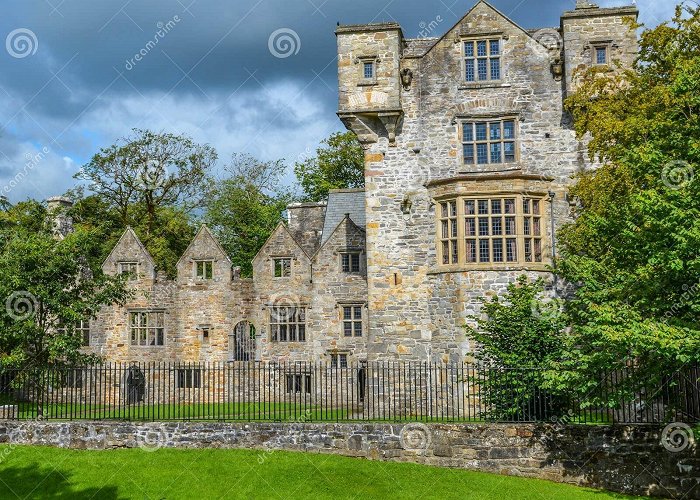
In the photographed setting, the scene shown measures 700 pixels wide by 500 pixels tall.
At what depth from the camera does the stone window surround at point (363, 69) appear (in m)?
25.0

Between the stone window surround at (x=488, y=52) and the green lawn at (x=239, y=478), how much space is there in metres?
13.8

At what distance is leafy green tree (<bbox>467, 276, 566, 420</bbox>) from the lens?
56.7ft

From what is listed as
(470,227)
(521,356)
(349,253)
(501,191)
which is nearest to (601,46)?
(501,191)

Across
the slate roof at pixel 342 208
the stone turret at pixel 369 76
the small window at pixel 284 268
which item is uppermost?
the stone turret at pixel 369 76

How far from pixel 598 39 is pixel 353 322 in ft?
52.0

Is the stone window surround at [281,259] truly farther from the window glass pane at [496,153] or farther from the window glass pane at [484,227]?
the window glass pane at [496,153]

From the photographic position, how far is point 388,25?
25031 mm

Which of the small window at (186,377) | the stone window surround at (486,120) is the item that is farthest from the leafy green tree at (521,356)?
the small window at (186,377)

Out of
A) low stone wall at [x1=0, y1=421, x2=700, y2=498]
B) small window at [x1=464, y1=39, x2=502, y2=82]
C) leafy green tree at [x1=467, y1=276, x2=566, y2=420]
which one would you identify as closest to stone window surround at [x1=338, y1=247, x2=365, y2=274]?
small window at [x1=464, y1=39, x2=502, y2=82]

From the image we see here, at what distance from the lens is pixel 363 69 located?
82.4 ft

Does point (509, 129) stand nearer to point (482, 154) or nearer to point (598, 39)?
point (482, 154)

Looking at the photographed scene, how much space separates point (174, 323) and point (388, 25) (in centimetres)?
1844

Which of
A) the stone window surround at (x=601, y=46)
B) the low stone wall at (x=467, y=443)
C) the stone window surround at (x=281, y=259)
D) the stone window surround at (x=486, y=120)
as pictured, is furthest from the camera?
the stone window surround at (x=281, y=259)

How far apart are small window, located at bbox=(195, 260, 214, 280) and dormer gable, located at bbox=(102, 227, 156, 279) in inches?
94.1
